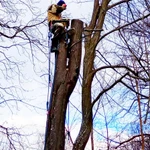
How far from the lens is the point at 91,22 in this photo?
4887mm

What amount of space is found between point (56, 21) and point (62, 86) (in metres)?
0.94

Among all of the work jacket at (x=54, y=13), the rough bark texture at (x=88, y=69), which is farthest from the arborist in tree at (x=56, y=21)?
the rough bark texture at (x=88, y=69)

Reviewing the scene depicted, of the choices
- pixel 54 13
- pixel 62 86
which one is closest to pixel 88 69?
pixel 62 86

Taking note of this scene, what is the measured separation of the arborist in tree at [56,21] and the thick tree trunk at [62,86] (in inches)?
3.8

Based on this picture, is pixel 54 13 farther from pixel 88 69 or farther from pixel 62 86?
pixel 62 86

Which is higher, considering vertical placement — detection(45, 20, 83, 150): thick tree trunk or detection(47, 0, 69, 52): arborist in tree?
detection(47, 0, 69, 52): arborist in tree

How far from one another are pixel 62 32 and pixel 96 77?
3.92 ft

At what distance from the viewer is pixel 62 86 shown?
12.6 feet

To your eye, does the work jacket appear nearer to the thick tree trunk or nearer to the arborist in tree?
the arborist in tree

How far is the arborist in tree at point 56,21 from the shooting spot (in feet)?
13.4

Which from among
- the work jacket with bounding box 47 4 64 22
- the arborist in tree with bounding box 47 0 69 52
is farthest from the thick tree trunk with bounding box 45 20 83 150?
the work jacket with bounding box 47 4 64 22

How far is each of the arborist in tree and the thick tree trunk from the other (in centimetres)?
10

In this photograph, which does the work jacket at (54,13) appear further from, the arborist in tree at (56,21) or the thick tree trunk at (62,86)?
the thick tree trunk at (62,86)

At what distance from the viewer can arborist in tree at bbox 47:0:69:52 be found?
4.09 m
